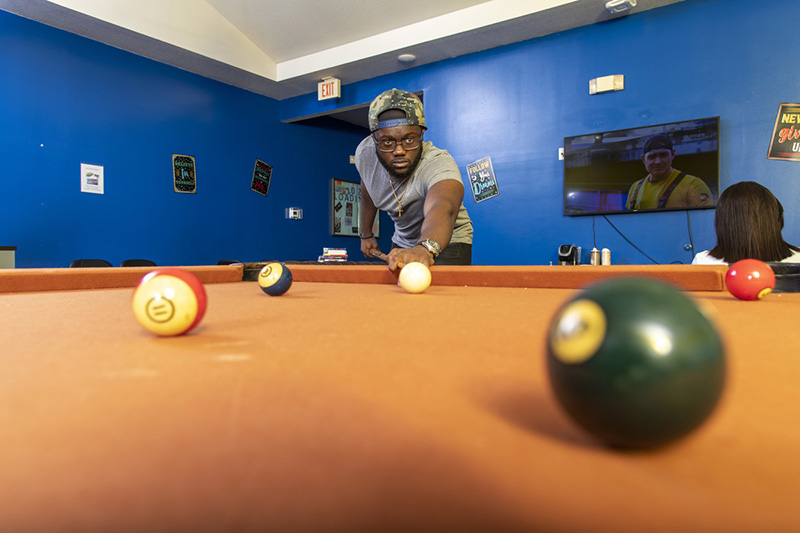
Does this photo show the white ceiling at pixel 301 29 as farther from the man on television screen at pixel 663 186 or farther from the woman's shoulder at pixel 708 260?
the woman's shoulder at pixel 708 260

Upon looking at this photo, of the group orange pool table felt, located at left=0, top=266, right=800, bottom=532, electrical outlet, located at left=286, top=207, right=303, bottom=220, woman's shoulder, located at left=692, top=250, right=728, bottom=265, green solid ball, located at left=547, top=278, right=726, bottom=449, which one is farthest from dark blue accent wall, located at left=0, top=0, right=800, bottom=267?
green solid ball, located at left=547, top=278, right=726, bottom=449

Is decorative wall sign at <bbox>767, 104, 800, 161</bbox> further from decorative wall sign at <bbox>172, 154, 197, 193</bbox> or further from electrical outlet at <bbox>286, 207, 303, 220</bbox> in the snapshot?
decorative wall sign at <bbox>172, 154, 197, 193</bbox>

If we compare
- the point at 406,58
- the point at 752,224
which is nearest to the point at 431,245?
the point at 752,224

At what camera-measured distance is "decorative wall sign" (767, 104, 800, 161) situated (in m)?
3.67

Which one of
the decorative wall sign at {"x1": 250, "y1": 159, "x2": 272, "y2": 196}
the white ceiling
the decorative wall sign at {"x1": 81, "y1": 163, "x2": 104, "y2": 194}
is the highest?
the white ceiling

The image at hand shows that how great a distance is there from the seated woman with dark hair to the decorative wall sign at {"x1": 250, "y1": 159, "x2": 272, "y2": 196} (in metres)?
5.30

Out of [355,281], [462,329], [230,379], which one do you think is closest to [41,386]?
[230,379]

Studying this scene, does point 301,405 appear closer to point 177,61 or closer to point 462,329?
point 462,329

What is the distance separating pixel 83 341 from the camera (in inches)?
33.8

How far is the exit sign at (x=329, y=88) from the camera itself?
19.8 ft

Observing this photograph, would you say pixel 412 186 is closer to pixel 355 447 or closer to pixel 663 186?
pixel 663 186

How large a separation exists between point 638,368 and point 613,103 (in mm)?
4616

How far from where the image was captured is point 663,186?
4125mm

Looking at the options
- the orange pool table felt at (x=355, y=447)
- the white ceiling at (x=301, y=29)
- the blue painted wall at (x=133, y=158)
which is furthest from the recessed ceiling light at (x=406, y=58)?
the orange pool table felt at (x=355, y=447)
